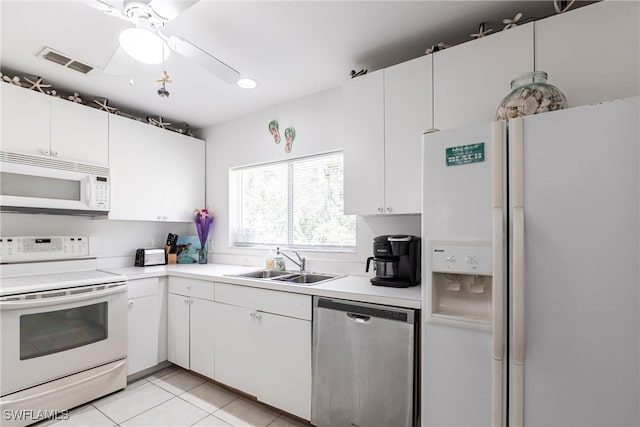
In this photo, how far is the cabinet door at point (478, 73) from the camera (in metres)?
1.59

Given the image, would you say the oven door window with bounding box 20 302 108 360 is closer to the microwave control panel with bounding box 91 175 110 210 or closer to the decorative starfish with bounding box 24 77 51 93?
the microwave control panel with bounding box 91 175 110 210

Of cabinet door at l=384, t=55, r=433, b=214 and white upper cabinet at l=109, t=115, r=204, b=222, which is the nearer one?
cabinet door at l=384, t=55, r=433, b=214

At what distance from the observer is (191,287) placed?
262cm

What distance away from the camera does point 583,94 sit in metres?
1.45

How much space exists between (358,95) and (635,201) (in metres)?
1.55

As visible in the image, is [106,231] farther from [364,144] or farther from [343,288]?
[364,144]

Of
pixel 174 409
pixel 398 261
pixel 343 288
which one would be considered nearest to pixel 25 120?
pixel 174 409

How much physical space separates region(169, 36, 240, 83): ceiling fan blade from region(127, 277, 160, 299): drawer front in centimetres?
182

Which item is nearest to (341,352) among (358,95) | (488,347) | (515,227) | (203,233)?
(488,347)

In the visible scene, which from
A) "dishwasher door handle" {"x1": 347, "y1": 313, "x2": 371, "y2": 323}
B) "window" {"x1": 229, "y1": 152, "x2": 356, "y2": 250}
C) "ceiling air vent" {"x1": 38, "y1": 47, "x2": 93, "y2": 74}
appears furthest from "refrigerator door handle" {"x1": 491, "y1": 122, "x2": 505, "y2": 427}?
"ceiling air vent" {"x1": 38, "y1": 47, "x2": 93, "y2": 74}

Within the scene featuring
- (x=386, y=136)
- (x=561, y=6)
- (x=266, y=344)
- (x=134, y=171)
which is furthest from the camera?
(x=134, y=171)

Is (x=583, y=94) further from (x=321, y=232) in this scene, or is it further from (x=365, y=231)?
(x=321, y=232)

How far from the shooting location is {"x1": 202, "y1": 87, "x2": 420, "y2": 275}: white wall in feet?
8.10

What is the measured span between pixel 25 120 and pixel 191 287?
171 cm
